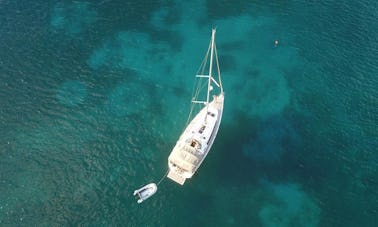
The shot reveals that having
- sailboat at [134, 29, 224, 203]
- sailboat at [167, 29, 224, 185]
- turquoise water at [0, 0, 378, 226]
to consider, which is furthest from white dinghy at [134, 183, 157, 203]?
sailboat at [167, 29, 224, 185]

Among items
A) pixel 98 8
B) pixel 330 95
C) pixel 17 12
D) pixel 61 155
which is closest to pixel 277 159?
pixel 330 95

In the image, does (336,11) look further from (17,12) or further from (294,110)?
(17,12)

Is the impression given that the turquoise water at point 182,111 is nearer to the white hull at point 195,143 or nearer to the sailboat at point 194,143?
the sailboat at point 194,143

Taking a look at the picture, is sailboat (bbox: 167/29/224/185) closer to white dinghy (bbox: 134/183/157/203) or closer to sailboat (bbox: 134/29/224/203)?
sailboat (bbox: 134/29/224/203)

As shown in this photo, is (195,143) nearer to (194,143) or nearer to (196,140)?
(194,143)

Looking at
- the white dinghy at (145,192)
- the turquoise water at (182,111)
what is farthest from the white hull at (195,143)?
the white dinghy at (145,192)
